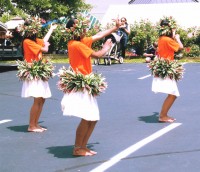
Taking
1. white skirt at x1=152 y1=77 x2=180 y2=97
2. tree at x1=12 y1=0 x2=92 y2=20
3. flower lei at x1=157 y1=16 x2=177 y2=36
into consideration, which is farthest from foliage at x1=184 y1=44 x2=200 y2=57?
white skirt at x1=152 y1=77 x2=180 y2=97

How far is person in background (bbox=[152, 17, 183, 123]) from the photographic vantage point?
9648mm

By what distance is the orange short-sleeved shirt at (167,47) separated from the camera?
9617mm

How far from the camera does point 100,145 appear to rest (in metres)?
8.05

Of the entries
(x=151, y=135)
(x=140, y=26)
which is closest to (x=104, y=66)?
(x=140, y=26)

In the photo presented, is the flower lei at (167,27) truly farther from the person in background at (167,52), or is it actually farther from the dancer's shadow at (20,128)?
the dancer's shadow at (20,128)

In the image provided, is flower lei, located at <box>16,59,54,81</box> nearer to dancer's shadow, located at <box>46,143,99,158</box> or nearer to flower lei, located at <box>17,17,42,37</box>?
flower lei, located at <box>17,17,42,37</box>

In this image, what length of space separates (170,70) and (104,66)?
486 inches

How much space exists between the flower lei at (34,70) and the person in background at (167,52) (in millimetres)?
2101

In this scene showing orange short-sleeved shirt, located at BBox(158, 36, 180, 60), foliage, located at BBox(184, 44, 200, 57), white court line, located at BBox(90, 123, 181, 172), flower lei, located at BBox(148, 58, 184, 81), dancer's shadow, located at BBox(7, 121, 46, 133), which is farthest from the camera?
foliage, located at BBox(184, 44, 200, 57)

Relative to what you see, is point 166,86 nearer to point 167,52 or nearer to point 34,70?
point 167,52

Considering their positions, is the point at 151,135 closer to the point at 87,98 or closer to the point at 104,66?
the point at 87,98

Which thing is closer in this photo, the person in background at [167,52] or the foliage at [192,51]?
the person in background at [167,52]

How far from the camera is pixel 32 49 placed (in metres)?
8.90

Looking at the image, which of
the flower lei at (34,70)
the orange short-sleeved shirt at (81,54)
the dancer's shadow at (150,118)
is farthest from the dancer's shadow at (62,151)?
the dancer's shadow at (150,118)
